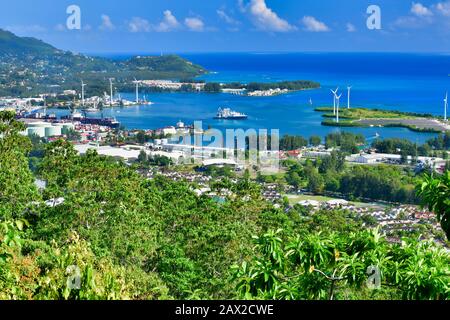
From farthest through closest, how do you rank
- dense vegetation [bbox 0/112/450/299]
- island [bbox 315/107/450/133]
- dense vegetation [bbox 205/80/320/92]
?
dense vegetation [bbox 205/80/320/92], island [bbox 315/107/450/133], dense vegetation [bbox 0/112/450/299]

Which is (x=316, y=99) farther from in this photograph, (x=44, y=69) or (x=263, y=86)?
(x=44, y=69)

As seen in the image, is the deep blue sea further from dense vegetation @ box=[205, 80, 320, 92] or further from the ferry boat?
dense vegetation @ box=[205, 80, 320, 92]

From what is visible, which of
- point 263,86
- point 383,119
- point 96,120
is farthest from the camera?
point 263,86

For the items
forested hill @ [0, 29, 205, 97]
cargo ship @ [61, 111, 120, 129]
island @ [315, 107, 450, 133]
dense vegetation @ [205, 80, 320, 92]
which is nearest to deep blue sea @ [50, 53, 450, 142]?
island @ [315, 107, 450, 133]

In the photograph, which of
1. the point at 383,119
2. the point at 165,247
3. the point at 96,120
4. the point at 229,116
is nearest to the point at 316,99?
the point at 383,119

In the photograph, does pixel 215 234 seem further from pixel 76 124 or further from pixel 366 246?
pixel 76 124

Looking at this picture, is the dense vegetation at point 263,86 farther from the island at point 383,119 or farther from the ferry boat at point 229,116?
the ferry boat at point 229,116
